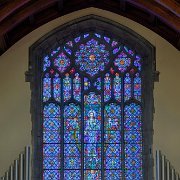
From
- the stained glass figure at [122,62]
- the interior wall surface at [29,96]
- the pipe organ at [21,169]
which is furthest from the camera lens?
the stained glass figure at [122,62]

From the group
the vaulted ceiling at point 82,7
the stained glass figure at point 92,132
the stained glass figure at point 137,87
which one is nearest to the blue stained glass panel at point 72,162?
the stained glass figure at point 92,132

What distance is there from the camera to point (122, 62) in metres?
16.9

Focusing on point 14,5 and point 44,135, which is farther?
point 44,135

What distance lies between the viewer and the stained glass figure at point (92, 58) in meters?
16.9

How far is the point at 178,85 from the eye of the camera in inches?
648

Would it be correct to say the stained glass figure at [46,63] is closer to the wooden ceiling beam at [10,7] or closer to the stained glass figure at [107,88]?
the stained glass figure at [107,88]

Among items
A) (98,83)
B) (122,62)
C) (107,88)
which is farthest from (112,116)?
(122,62)

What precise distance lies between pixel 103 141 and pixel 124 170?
2.22 ft

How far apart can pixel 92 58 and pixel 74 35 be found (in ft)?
1.84

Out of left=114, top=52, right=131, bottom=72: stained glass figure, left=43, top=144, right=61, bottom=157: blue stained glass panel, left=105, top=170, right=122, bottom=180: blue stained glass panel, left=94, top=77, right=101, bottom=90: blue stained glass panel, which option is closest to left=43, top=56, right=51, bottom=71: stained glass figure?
left=94, top=77, right=101, bottom=90: blue stained glass panel

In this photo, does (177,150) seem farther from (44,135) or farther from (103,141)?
(44,135)

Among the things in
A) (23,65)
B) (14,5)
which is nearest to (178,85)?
(23,65)

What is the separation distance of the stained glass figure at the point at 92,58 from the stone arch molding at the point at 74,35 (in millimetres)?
340

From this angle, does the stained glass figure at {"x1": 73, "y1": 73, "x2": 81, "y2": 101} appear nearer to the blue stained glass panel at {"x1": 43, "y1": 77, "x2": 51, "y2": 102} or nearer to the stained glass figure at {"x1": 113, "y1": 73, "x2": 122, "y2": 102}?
the blue stained glass panel at {"x1": 43, "y1": 77, "x2": 51, "y2": 102}
